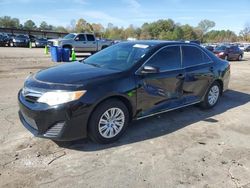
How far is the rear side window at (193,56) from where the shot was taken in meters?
5.65

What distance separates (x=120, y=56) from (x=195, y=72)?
67.4 inches

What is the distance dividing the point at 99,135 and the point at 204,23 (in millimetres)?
127506

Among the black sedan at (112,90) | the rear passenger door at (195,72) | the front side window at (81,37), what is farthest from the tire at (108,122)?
the front side window at (81,37)

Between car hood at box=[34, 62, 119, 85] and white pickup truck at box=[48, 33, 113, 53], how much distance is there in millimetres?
17642

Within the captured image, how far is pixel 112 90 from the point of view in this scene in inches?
164

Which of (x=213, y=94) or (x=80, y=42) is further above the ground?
(x=80, y=42)

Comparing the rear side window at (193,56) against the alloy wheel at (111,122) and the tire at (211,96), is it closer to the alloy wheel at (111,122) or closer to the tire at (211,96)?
the tire at (211,96)

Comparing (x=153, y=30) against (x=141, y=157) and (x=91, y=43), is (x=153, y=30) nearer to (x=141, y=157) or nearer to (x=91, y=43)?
(x=91, y=43)

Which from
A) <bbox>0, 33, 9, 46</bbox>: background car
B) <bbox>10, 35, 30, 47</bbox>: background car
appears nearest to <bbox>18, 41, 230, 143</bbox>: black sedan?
<bbox>0, 33, 9, 46</bbox>: background car

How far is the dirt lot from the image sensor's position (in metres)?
3.37

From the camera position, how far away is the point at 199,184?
3344mm

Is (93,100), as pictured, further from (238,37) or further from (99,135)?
(238,37)

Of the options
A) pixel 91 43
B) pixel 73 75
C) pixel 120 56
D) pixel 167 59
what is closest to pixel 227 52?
pixel 91 43

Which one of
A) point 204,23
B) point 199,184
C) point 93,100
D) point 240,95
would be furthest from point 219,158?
point 204,23
